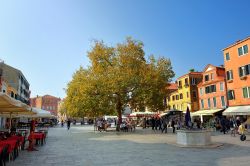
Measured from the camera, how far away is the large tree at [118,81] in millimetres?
31094

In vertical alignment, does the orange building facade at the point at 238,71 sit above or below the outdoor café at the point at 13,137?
above

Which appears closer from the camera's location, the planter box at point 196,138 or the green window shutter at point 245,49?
the planter box at point 196,138

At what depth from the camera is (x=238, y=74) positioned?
119 feet

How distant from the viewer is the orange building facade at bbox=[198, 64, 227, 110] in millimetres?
43919

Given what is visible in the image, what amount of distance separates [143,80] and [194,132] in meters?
16.5

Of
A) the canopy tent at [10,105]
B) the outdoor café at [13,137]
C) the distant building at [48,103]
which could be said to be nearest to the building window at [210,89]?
the outdoor café at [13,137]

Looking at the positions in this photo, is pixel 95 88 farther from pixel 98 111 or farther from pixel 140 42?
pixel 140 42

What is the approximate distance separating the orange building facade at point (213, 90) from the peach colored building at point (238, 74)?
19.3ft

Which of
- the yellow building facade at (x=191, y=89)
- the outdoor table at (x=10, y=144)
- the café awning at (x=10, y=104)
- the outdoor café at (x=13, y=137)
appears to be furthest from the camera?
the yellow building facade at (x=191, y=89)

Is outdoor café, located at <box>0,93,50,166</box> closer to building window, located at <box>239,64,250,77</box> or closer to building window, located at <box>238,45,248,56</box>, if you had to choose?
building window, located at <box>239,64,250,77</box>

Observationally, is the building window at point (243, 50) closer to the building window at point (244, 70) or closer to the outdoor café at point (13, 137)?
the building window at point (244, 70)

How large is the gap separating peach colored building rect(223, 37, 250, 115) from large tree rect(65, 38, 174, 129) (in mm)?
9205

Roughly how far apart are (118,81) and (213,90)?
22.8 m

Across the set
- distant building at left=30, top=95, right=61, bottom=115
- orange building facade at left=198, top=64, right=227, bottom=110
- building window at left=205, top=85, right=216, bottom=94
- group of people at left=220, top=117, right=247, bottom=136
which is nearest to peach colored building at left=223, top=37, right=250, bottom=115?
group of people at left=220, top=117, right=247, bottom=136
